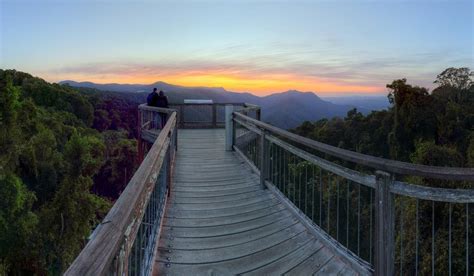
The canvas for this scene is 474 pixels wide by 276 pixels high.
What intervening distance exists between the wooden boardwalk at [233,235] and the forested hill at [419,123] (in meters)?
25.1

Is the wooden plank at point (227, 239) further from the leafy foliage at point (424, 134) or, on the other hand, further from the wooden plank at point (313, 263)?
the leafy foliage at point (424, 134)

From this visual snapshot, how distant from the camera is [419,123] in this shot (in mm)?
36281

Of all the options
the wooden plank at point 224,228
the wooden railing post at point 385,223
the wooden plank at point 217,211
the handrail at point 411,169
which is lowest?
the wooden plank at point 224,228

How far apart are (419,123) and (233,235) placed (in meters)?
36.5

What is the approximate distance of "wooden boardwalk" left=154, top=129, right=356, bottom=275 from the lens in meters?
3.96

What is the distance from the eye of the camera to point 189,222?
5289 millimetres

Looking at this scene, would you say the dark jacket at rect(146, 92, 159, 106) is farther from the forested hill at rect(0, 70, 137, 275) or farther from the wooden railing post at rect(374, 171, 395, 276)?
the wooden railing post at rect(374, 171, 395, 276)

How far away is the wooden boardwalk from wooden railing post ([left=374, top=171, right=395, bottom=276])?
627 millimetres

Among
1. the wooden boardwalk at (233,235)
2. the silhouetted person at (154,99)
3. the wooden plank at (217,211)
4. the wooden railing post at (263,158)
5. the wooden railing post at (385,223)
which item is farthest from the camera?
the silhouetted person at (154,99)

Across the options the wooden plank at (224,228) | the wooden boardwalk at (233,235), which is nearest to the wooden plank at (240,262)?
the wooden boardwalk at (233,235)

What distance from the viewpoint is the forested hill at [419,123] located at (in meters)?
35.2

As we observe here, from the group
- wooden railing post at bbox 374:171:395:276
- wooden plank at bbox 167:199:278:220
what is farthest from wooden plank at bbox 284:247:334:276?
wooden plank at bbox 167:199:278:220

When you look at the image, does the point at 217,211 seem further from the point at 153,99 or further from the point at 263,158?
the point at 153,99

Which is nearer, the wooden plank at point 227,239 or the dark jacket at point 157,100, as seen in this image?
the wooden plank at point 227,239
